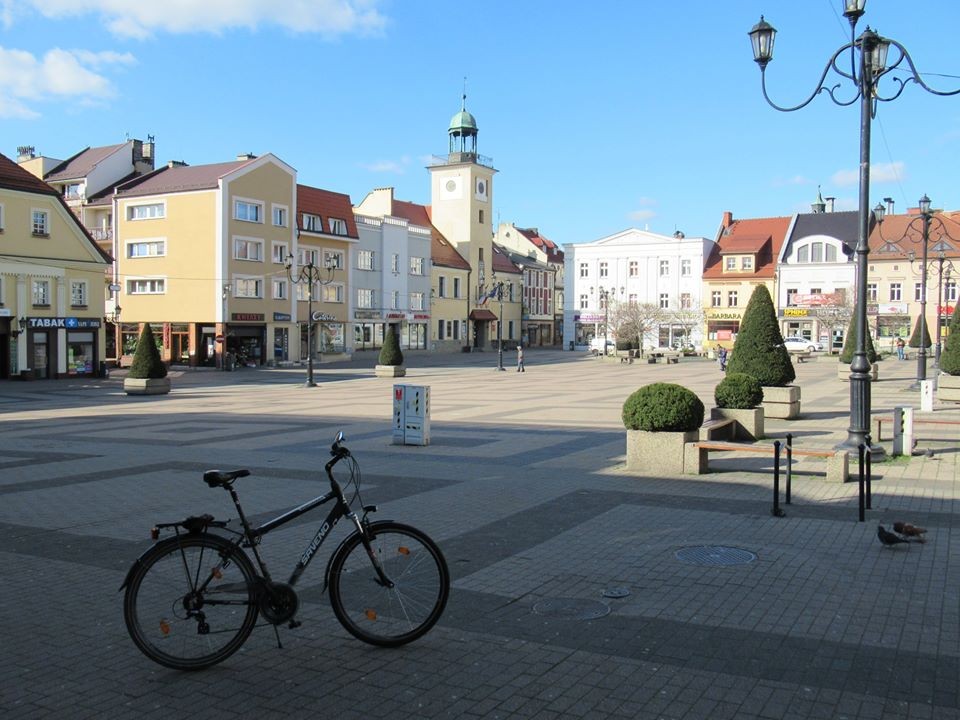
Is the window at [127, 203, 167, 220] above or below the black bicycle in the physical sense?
above

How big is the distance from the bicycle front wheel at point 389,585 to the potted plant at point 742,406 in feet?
38.8

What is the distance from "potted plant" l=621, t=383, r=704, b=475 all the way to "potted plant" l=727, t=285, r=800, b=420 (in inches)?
314

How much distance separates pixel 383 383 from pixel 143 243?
25199 millimetres

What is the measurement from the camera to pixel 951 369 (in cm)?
2622

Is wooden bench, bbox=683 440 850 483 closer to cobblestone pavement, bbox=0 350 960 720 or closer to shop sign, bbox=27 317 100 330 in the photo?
cobblestone pavement, bbox=0 350 960 720

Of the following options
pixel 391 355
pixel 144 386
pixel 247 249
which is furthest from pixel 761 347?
pixel 247 249

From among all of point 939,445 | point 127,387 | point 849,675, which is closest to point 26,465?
point 849,675

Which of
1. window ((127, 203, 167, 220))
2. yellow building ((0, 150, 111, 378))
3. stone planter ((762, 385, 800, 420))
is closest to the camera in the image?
stone planter ((762, 385, 800, 420))

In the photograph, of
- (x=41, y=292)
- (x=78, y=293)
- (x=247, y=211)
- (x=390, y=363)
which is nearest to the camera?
(x=41, y=292)

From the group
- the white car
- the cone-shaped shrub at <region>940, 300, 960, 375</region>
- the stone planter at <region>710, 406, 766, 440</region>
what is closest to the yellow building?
the stone planter at <region>710, 406, 766, 440</region>

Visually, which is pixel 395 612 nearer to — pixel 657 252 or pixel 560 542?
pixel 560 542

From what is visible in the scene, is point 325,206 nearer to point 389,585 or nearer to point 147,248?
point 147,248

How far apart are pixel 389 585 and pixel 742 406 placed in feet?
40.2

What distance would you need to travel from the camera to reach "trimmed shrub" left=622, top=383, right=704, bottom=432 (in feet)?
41.1
